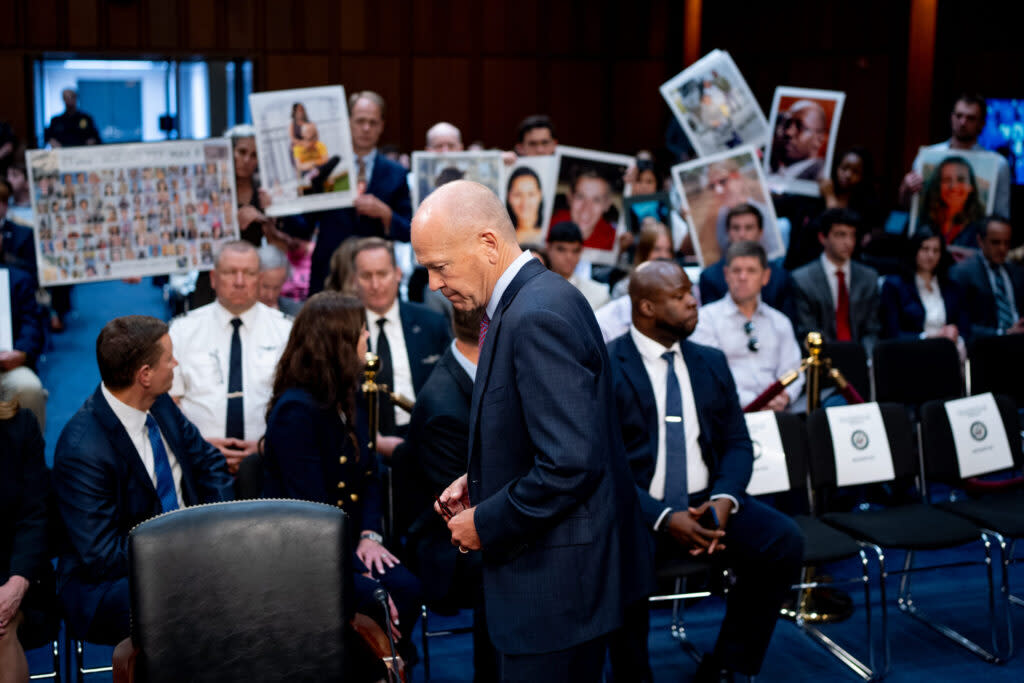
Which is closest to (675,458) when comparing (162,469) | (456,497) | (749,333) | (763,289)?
(456,497)

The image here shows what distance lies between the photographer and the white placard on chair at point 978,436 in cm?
447

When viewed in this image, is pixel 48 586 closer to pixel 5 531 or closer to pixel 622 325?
pixel 5 531

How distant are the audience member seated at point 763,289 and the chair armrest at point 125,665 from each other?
383 cm

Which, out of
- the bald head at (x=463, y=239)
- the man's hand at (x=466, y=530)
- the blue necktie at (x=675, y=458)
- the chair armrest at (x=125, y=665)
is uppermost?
the bald head at (x=463, y=239)

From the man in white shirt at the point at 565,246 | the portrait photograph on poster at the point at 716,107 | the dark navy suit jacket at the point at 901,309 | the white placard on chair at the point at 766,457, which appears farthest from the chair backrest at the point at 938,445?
the portrait photograph on poster at the point at 716,107

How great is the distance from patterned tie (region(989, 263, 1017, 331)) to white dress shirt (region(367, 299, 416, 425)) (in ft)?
12.8

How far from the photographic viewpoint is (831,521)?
410 cm

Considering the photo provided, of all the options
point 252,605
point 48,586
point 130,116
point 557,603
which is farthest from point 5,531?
point 130,116

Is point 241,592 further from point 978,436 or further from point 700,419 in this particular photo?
point 978,436

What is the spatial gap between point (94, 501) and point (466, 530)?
4.81 feet

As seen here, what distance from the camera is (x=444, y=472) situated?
10.2 ft

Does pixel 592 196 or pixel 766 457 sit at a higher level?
pixel 592 196

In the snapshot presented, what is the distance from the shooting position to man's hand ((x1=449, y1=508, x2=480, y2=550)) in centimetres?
212

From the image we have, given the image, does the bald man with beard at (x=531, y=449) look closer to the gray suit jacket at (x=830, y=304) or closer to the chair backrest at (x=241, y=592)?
the chair backrest at (x=241, y=592)
